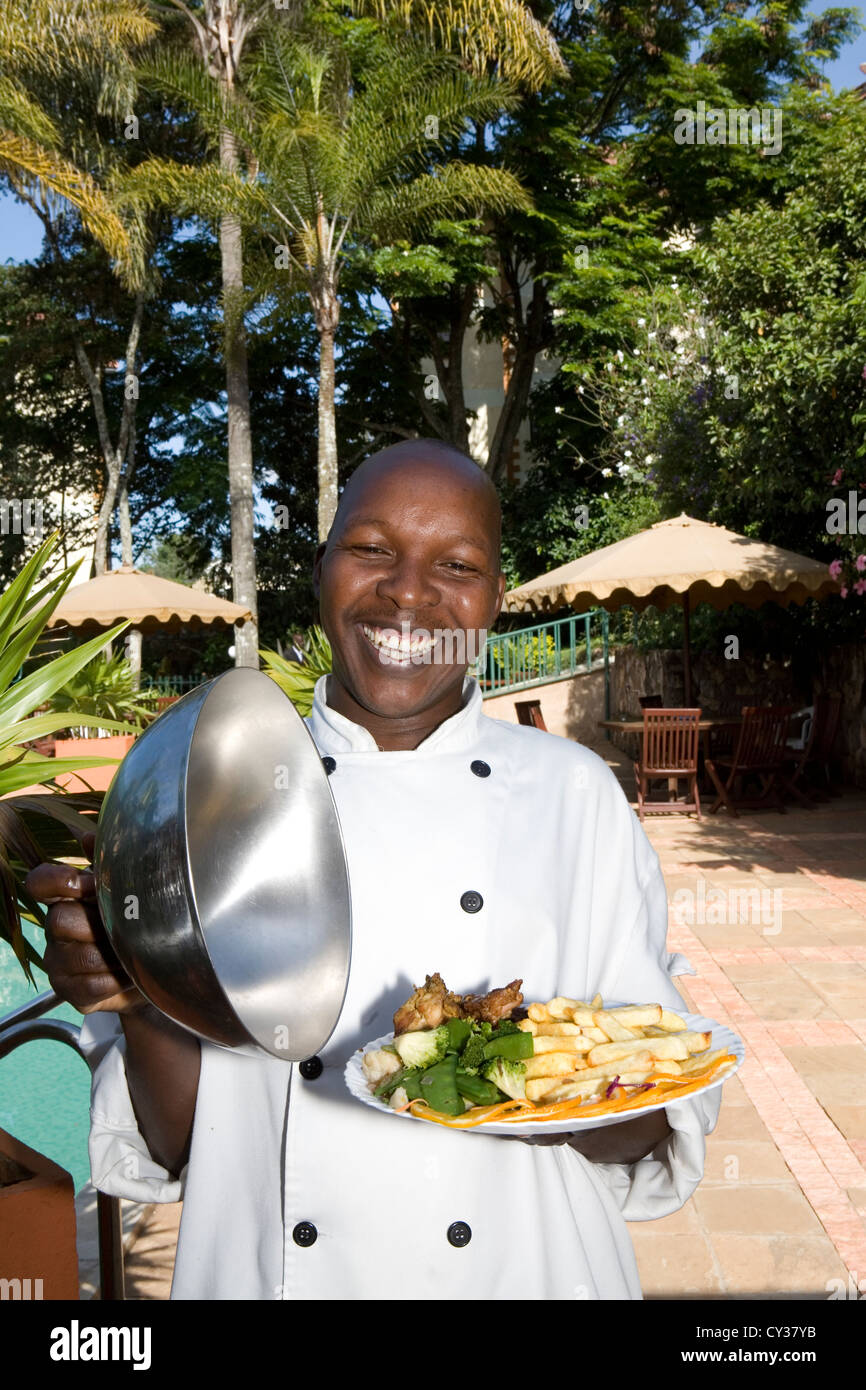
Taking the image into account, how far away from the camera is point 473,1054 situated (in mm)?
1249

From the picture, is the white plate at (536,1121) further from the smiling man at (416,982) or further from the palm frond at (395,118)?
the palm frond at (395,118)

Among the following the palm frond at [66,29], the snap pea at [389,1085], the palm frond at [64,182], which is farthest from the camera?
the palm frond at [66,29]

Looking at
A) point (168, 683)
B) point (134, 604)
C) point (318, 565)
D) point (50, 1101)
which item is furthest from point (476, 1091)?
point (168, 683)

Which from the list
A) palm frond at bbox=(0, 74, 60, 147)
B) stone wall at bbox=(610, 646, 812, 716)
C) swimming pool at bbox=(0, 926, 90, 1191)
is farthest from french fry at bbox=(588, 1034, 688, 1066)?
palm frond at bbox=(0, 74, 60, 147)

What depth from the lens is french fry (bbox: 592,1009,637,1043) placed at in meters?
1.26

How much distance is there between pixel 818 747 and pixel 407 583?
430 inches

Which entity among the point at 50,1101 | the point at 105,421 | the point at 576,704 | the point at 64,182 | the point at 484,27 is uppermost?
the point at 484,27

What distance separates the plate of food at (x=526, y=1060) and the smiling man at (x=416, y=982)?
7 centimetres

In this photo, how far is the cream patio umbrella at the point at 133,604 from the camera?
42.0 feet

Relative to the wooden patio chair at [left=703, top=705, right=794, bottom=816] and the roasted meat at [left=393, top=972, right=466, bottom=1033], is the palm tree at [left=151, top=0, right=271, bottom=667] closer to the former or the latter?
the wooden patio chair at [left=703, top=705, right=794, bottom=816]

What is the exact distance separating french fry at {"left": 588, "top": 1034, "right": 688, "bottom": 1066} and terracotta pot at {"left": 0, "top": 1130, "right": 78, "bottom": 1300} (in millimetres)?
1012

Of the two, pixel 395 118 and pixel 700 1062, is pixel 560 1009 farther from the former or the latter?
pixel 395 118

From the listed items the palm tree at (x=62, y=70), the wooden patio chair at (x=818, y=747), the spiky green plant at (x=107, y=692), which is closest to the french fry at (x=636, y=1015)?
the spiky green plant at (x=107, y=692)
